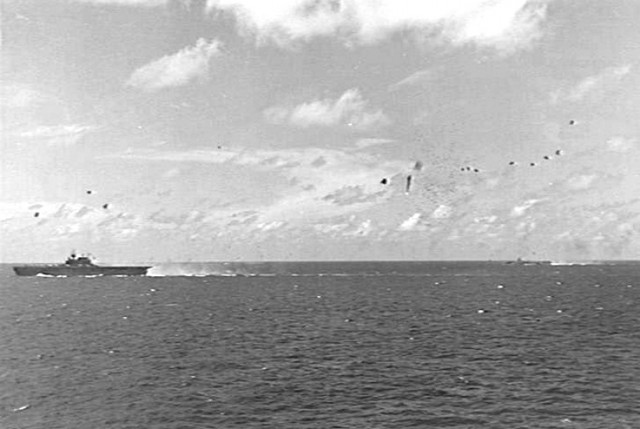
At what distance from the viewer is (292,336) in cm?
10956

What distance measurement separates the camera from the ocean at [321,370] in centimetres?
5772

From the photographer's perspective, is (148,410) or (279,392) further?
(279,392)

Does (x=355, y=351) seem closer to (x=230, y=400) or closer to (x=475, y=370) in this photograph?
(x=475, y=370)

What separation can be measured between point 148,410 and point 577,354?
62726 millimetres

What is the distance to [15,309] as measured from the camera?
6422 inches

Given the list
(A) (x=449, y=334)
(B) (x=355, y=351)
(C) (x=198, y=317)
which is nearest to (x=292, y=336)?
(B) (x=355, y=351)

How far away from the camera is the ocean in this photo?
5772cm

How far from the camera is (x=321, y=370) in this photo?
78500 millimetres

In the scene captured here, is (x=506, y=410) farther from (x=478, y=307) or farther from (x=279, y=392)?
(x=478, y=307)

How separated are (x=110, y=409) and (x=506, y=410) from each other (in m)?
40.0

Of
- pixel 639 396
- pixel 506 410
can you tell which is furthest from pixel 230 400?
pixel 639 396

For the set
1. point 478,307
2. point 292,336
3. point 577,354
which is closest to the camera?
point 577,354

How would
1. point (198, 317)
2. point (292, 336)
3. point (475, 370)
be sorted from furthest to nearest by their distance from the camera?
point (198, 317) < point (292, 336) < point (475, 370)

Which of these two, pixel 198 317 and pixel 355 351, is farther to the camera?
pixel 198 317
